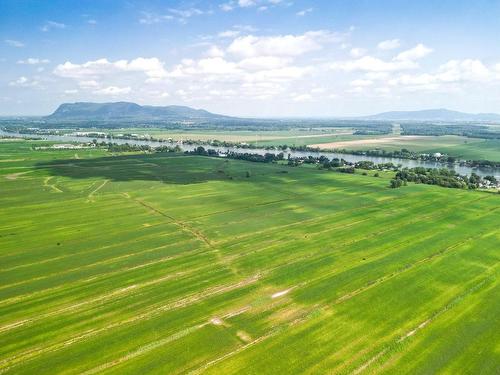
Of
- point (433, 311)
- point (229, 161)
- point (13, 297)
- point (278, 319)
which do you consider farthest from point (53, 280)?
point (229, 161)

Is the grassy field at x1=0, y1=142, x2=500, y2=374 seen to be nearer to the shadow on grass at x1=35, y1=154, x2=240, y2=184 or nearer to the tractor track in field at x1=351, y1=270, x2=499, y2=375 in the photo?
the tractor track in field at x1=351, y1=270, x2=499, y2=375

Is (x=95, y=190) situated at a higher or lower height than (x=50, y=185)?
lower

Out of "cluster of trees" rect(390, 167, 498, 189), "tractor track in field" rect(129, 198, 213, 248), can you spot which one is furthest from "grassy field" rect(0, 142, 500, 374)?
"cluster of trees" rect(390, 167, 498, 189)

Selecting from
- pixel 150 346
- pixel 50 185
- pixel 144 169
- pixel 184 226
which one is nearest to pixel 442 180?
pixel 184 226

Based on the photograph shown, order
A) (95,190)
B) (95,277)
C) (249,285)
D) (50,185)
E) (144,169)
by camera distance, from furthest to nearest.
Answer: (144,169)
(50,185)
(95,190)
(95,277)
(249,285)

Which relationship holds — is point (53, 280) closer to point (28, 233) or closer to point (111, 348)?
point (111, 348)

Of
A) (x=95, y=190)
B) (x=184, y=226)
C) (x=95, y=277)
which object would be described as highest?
(x=95, y=190)

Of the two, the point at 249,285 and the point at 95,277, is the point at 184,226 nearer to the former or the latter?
the point at 95,277
